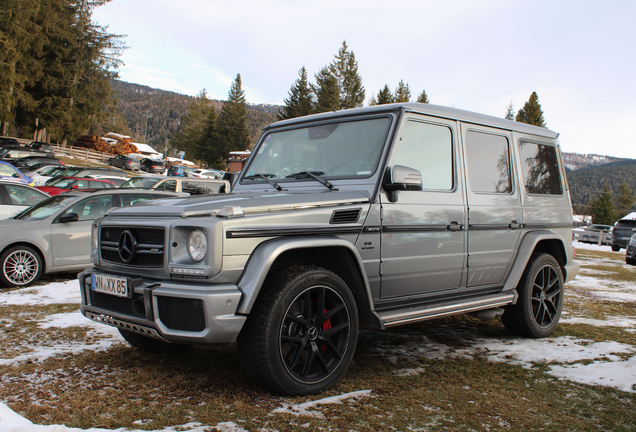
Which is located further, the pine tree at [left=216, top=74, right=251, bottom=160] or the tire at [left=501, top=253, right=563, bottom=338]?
the pine tree at [left=216, top=74, right=251, bottom=160]

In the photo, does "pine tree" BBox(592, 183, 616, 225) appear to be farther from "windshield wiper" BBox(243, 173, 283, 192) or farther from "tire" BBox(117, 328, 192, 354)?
"tire" BBox(117, 328, 192, 354)

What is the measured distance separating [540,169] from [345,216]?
2.98 meters

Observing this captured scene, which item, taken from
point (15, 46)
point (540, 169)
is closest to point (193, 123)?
point (15, 46)

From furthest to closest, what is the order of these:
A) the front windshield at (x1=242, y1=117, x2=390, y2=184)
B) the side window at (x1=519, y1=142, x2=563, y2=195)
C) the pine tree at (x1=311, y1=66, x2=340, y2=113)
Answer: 1. the pine tree at (x1=311, y1=66, x2=340, y2=113)
2. the side window at (x1=519, y1=142, x2=563, y2=195)
3. the front windshield at (x1=242, y1=117, x2=390, y2=184)

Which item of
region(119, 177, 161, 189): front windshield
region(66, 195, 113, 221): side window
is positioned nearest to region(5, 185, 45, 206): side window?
region(66, 195, 113, 221): side window

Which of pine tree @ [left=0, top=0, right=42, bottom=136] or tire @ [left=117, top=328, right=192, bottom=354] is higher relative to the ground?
pine tree @ [left=0, top=0, right=42, bottom=136]

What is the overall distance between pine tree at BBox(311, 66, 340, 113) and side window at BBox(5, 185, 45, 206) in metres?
51.4

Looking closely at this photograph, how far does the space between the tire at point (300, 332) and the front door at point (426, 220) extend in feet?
1.83

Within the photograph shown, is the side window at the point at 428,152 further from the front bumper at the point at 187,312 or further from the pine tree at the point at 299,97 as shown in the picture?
the pine tree at the point at 299,97

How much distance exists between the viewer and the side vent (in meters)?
3.58

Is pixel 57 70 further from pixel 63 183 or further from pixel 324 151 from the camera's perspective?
pixel 324 151

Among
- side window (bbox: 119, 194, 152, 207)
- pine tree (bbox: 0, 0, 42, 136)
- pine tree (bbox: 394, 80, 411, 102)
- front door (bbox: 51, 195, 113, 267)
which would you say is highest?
pine tree (bbox: 394, 80, 411, 102)

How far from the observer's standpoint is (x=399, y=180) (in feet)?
12.2

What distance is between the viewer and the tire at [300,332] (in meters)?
3.15
